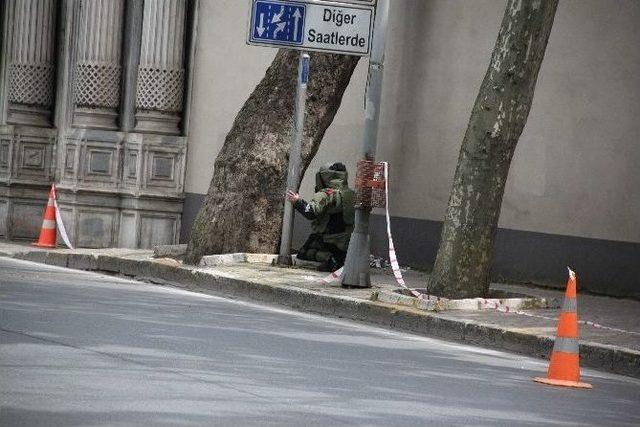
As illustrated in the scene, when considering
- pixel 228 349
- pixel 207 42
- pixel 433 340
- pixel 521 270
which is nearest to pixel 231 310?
pixel 433 340

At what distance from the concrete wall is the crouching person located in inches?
79.0

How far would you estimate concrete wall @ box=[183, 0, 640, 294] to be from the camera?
18.0m

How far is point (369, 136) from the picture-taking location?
1609 cm

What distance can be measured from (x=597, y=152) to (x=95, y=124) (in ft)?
26.7

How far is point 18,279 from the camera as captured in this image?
52.1ft

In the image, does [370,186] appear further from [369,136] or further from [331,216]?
[331,216]

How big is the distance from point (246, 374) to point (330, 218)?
860cm

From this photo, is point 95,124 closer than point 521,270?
No

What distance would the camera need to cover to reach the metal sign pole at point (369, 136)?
1612 cm

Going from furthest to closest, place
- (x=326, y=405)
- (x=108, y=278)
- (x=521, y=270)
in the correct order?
(x=521, y=270), (x=108, y=278), (x=326, y=405)

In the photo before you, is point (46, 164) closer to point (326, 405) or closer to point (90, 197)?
point (90, 197)

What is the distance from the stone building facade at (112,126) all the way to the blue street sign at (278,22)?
5.74m

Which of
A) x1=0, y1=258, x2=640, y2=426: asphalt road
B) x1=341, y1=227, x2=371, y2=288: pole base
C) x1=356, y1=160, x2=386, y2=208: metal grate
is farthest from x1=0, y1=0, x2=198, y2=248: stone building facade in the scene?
x1=0, y1=258, x2=640, y2=426: asphalt road

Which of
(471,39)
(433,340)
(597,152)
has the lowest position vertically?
(433,340)
